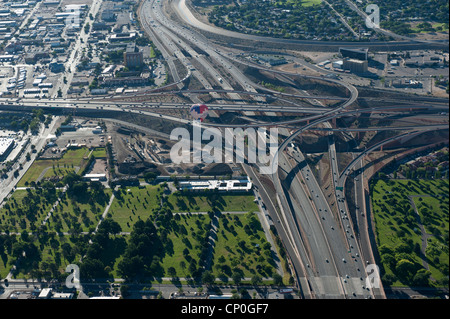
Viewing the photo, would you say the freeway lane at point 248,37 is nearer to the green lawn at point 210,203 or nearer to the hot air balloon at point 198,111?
the hot air balloon at point 198,111

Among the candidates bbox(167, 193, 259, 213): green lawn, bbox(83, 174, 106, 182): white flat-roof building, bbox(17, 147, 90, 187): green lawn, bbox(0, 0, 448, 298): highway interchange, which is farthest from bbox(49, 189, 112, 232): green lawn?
bbox(0, 0, 448, 298): highway interchange

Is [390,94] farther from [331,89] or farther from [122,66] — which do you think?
[122,66]

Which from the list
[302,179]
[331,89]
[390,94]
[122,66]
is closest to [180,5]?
[122,66]

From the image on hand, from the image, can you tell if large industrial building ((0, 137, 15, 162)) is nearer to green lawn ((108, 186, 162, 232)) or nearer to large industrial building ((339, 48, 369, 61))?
green lawn ((108, 186, 162, 232))

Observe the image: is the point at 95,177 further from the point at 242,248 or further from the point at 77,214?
the point at 242,248
